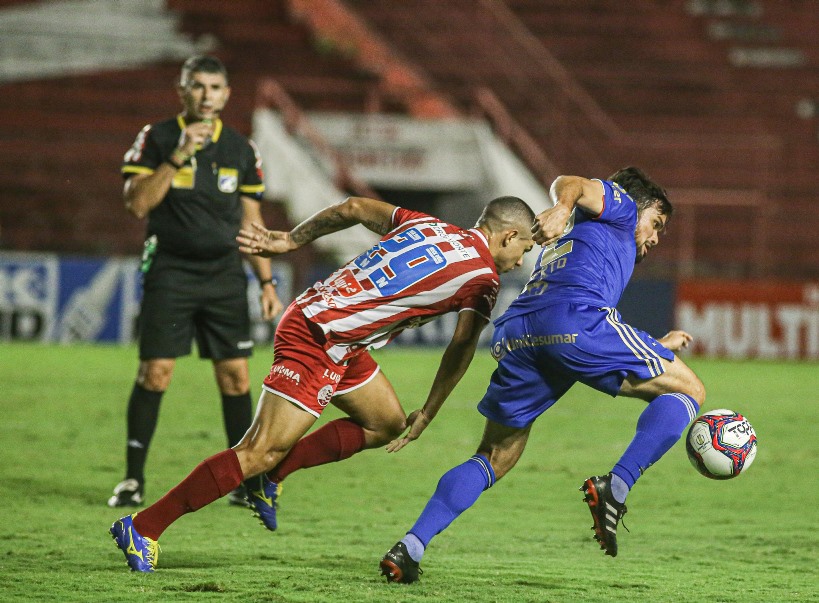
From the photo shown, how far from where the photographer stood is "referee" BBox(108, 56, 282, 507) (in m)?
6.62

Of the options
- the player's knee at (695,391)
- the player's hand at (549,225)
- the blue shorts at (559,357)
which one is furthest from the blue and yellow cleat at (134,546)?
the player's knee at (695,391)

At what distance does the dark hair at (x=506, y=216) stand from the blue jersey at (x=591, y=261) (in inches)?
10.2

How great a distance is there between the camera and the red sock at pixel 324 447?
576 cm

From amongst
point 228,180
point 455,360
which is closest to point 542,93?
point 228,180

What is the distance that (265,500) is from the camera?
557 cm

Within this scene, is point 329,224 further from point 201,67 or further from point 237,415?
point 237,415

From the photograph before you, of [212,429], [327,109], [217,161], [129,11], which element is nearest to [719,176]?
[327,109]

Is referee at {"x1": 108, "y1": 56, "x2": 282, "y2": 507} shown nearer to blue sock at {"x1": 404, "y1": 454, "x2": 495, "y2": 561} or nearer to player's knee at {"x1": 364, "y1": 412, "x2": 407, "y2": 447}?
player's knee at {"x1": 364, "y1": 412, "x2": 407, "y2": 447}

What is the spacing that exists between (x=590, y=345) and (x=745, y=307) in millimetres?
13500

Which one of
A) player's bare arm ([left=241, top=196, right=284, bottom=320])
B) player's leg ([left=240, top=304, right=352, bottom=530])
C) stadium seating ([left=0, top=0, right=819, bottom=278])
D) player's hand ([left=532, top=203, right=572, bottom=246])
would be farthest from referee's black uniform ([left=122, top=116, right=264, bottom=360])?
stadium seating ([left=0, top=0, right=819, bottom=278])

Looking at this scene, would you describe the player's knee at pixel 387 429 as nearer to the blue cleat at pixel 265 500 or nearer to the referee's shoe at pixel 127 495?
the blue cleat at pixel 265 500

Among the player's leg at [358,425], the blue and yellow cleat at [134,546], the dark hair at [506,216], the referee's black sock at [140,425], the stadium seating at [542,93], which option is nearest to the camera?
the blue and yellow cleat at [134,546]

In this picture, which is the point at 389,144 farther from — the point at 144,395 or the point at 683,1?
the point at 144,395

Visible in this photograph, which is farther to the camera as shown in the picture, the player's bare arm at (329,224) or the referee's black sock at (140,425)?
the referee's black sock at (140,425)
